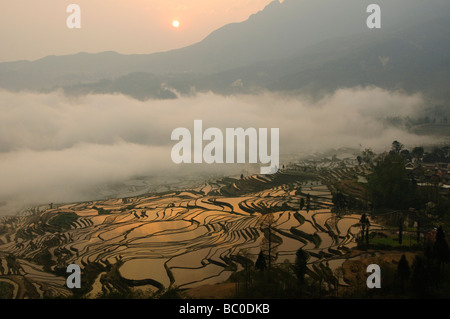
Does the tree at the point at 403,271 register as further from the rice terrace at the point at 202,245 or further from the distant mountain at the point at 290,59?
the distant mountain at the point at 290,59

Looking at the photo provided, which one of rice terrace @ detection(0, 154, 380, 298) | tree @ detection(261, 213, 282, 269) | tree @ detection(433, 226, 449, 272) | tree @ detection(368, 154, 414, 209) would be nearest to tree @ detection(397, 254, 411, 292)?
tree @ detection(433, 226, 449, 272)

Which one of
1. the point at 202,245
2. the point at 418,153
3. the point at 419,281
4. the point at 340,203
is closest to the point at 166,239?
the point at 202,245

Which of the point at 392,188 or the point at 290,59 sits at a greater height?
the point at 290,59

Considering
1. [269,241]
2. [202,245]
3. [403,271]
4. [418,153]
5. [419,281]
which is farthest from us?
[418,153]

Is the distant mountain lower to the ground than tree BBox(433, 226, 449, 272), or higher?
higher

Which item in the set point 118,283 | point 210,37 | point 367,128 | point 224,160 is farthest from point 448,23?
point 118,283

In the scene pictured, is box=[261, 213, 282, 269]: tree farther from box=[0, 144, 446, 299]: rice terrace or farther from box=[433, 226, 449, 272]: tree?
box=[433, 226, 449, 272]: tree

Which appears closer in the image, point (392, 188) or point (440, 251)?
point (440, 251)

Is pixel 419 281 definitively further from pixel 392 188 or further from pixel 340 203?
pixel 392 188
